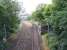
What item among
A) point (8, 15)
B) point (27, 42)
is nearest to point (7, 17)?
point (8, 15)

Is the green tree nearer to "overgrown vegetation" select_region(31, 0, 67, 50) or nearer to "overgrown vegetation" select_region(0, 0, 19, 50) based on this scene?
"overgrown vegetation" select_region(0, 0, 19, 50)

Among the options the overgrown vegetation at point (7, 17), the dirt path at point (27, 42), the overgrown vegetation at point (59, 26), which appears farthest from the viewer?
the dirt path at point (27, 42)

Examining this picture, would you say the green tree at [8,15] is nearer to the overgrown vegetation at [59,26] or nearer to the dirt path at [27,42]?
the dirt path at [27,42]

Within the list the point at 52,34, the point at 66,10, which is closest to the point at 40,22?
the point at 52,34

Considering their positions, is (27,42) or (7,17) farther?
(27,42)

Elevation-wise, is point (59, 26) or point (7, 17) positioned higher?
point (7, 17)

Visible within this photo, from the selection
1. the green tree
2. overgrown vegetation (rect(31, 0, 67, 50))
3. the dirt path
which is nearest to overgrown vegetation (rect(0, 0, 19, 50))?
the green tree

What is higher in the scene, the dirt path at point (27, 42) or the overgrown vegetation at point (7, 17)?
the overgrown vegetation at point (7, 17)

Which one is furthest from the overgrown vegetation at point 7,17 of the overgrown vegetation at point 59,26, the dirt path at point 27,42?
the overgrown vegetation at point 59,26

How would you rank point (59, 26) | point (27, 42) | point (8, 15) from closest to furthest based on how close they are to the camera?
point (59, 26), point (8, 15), point (27, 42)

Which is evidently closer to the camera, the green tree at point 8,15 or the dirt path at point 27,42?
the green tree at point 8,15

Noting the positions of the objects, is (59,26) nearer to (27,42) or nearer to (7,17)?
(27,42)

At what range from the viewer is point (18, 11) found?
943cm

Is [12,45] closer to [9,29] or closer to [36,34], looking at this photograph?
[9,29]
